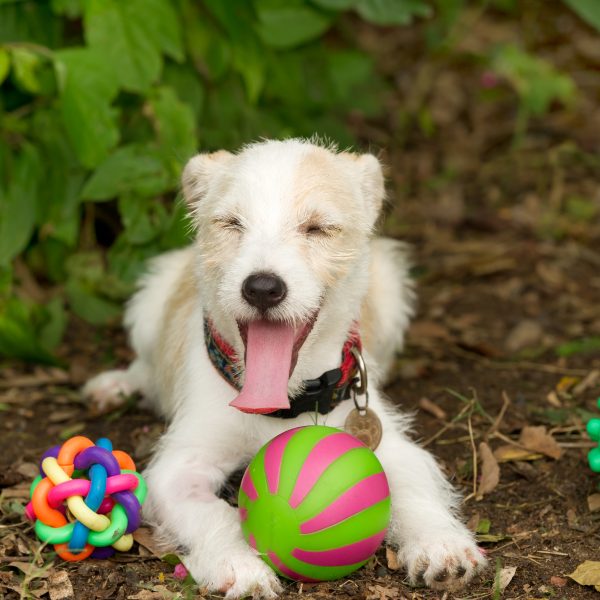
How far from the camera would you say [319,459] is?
10.7 ft

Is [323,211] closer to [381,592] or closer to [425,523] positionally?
[425,523]

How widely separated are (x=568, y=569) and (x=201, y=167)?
2333mm

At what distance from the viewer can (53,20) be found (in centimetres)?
587

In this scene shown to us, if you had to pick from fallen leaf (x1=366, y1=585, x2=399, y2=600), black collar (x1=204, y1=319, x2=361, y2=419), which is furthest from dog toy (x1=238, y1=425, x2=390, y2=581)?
black collar (x1=204, y1=319, x2=361, y2=419)

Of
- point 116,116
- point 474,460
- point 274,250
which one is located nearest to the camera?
point 274,250

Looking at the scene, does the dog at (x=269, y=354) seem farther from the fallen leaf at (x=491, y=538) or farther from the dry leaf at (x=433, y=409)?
the dry leaf at (x=433, y=409)

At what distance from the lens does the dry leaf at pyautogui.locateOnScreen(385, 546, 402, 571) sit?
11.7ft

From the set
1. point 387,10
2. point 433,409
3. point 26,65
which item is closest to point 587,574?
point 433,409

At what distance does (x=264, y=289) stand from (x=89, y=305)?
2.95 m

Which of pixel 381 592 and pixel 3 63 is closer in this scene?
pixel 381 592

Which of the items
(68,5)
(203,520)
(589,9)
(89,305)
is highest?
(589,9)

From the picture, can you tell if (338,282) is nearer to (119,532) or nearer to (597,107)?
(119,532)

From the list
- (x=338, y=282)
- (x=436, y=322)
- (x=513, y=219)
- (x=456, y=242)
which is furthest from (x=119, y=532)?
(x=513, y=219)

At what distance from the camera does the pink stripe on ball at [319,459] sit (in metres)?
3.20
